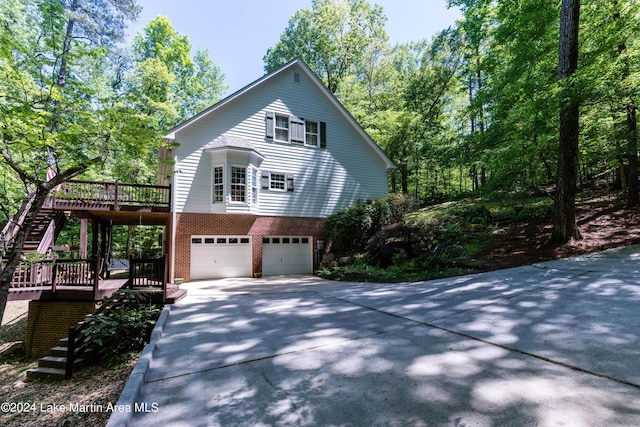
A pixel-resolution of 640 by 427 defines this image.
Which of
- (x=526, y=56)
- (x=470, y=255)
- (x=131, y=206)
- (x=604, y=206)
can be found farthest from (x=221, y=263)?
(x=604, y=206)

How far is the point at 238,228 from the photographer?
13.5 m

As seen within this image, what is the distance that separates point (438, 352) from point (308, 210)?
473 inches

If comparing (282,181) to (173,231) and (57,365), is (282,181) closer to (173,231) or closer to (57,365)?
(173,231)

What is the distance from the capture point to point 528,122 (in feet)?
30.5

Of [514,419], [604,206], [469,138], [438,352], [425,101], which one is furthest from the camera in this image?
[425,101]

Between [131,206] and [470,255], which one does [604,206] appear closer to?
[470,255]

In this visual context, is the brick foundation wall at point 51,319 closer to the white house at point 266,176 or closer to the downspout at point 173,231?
the downspout at point 173,231

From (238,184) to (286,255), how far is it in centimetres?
426

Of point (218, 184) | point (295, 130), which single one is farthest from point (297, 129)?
point (218, 184)

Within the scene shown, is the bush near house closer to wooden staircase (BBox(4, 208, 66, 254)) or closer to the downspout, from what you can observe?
the downspout

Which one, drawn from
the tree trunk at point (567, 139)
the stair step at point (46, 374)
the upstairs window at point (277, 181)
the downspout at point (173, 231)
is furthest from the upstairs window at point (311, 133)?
the stair step at point (46, 374)

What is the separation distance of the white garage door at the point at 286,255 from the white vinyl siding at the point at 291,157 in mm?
1368

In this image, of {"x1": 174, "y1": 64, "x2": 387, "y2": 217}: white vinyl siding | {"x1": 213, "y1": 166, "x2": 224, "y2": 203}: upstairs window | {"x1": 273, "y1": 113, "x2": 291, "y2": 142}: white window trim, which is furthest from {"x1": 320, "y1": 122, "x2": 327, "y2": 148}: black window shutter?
{"x1": 213, "y1": 166, "x2": 224, "y2": 203}: upstairs window

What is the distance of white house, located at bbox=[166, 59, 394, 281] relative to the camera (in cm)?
1288
